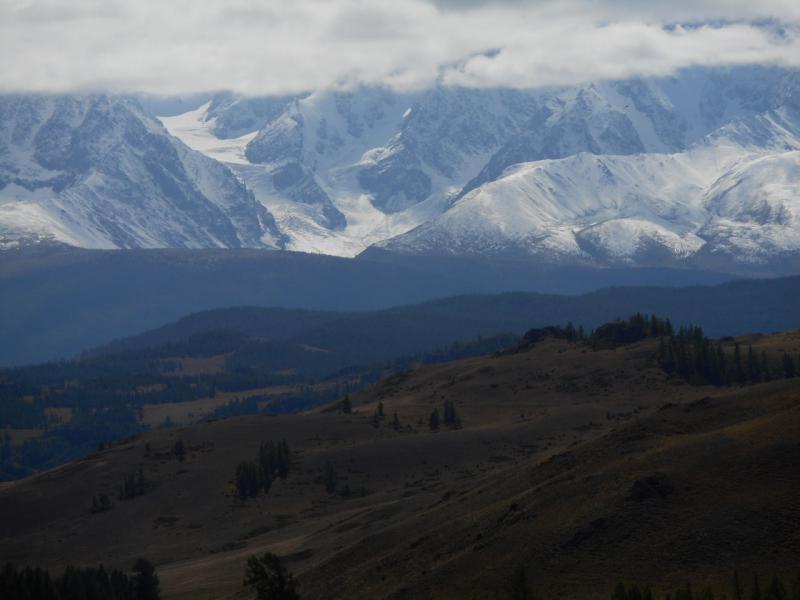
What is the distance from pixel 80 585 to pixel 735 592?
200ft

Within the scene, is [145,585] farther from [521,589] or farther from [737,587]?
[737,587]

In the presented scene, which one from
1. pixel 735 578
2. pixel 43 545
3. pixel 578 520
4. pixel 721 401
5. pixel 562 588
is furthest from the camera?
pixel 43 545

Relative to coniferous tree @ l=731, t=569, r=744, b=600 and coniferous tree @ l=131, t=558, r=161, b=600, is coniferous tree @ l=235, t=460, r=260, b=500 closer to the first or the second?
coniferous tree @ l=131, t=558, r=161, b=600

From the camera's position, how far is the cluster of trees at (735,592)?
92.2 m

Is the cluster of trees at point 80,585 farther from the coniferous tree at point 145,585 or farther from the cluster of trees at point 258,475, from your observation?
the cluster of trees at point 258,475

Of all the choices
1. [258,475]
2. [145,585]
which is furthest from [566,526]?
[258,475]

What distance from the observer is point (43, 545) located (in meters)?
187

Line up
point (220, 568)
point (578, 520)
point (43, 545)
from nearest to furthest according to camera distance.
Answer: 1. point (578, 520)
2. point (220, 568)
3. point (43, 545)

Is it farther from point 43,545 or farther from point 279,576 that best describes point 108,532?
point 279,576

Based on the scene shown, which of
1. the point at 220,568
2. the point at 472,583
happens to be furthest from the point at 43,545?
the point at 472,583

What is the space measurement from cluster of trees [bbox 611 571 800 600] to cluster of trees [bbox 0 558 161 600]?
51.0 metres

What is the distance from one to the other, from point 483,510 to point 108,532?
7117 cm

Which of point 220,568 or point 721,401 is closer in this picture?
point 721,401

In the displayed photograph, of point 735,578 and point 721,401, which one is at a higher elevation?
point 721,401
